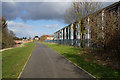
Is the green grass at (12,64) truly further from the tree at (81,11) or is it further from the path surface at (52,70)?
the tree at (81,11)

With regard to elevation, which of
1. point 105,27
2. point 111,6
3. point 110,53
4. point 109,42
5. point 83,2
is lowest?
point 110,53

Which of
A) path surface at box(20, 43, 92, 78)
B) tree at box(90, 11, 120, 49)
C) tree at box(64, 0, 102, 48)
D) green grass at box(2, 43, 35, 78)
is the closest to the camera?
path surface at box(20, 43, 92, 78)

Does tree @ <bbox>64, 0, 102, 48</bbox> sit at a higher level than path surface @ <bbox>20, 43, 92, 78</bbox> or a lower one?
higher

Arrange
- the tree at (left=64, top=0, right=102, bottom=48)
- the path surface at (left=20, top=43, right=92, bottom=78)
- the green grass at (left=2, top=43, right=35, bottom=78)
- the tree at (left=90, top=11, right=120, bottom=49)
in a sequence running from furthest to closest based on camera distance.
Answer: the tree at (left=64, top=0, right=102, bottom=48) → the tree at (left=90, top=11, right=120, bottom=49) → the green grass at (left=2, top=43, right=35, bottom=78) → the path surface at (left=20, top=43, right=92, bottom=78)

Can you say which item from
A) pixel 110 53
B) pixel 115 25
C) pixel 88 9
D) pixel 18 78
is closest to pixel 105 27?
pixel 115 25

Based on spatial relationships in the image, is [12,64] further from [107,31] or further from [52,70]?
[107,31]

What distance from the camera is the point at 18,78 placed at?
5586mm

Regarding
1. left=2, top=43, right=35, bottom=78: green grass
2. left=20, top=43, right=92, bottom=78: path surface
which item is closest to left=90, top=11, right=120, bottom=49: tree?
left=20, top=43, right=92, bottom=78: path surface

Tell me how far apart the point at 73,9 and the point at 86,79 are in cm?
1752

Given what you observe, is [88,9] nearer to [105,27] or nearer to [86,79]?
[105,27]

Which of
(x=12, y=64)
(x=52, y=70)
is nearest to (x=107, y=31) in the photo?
(x=52, y=70)

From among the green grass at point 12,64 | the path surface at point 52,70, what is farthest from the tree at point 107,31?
the green grass at point 12,64

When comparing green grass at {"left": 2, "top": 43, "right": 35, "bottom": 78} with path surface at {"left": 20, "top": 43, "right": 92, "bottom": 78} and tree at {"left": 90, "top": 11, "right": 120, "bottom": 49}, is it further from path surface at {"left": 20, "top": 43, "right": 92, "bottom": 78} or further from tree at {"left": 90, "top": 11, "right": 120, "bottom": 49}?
tree at {"left": 90, "top": 11, "right": 120, "bottom": 49}

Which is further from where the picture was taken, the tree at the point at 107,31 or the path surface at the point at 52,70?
the tree at the point at 107,31
